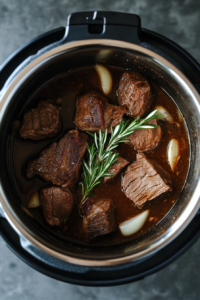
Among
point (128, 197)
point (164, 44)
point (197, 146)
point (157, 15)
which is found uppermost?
point (157, 15)

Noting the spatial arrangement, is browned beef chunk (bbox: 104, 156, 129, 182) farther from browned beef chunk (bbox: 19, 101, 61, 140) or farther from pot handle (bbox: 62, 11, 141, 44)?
pot handle (bbox: 62, 11, 141, 44)

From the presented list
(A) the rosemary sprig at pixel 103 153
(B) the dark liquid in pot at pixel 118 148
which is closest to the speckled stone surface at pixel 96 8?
(B) the dark liquid in pot at pixel 118 148

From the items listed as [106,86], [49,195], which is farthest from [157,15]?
[49,195]

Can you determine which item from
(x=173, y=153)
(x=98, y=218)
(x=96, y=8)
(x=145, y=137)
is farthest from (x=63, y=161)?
(x=96, y=8)

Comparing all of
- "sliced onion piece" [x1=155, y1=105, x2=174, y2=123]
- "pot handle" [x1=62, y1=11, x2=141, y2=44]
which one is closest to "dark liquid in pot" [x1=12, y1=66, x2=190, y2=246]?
"sliced onion piece" [x1=155, y1=105, x2=174, y2=123]

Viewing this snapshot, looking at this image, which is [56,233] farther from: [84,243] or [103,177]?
[103,177]
